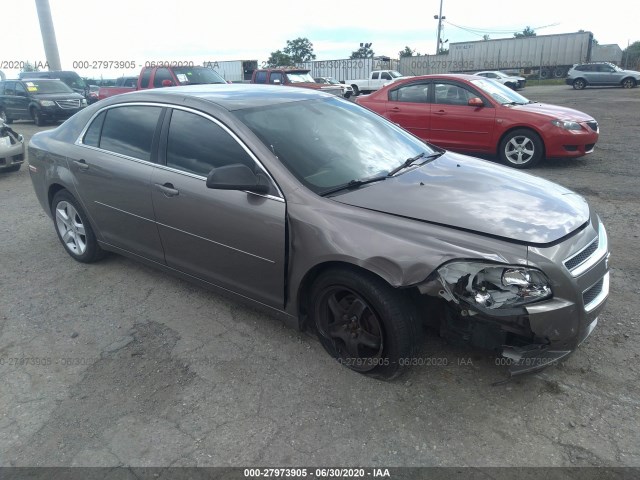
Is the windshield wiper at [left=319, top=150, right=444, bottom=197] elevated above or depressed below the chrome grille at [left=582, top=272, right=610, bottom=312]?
above

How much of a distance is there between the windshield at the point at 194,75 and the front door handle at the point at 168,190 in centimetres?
1138

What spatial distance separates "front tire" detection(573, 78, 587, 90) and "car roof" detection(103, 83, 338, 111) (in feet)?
105

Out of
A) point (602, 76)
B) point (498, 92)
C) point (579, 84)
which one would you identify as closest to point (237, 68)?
point (579, 84)

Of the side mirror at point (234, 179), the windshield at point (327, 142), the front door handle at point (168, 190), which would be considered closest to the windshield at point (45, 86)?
the front door handle at point (168, 190)

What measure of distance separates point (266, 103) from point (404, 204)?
1396 millimetres

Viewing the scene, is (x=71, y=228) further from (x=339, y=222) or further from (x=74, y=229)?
(x=339, y=222)

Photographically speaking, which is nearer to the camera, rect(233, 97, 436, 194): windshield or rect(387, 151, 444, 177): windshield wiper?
rect(233, 97, 436, 194): windshield

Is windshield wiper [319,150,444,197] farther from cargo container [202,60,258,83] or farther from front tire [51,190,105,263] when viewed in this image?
cargo container [202,60,258,83]

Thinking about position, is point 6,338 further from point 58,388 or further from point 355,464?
point 355,464

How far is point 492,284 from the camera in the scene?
240 cm

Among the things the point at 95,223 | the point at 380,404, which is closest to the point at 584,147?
the point at 380,404

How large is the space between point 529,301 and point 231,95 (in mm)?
2526

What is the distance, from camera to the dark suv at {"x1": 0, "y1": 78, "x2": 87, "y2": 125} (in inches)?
645

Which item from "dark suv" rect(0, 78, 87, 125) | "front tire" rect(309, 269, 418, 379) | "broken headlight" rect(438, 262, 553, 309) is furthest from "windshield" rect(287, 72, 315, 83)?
"broken headlight" rect(438, 262, 553, 309)
